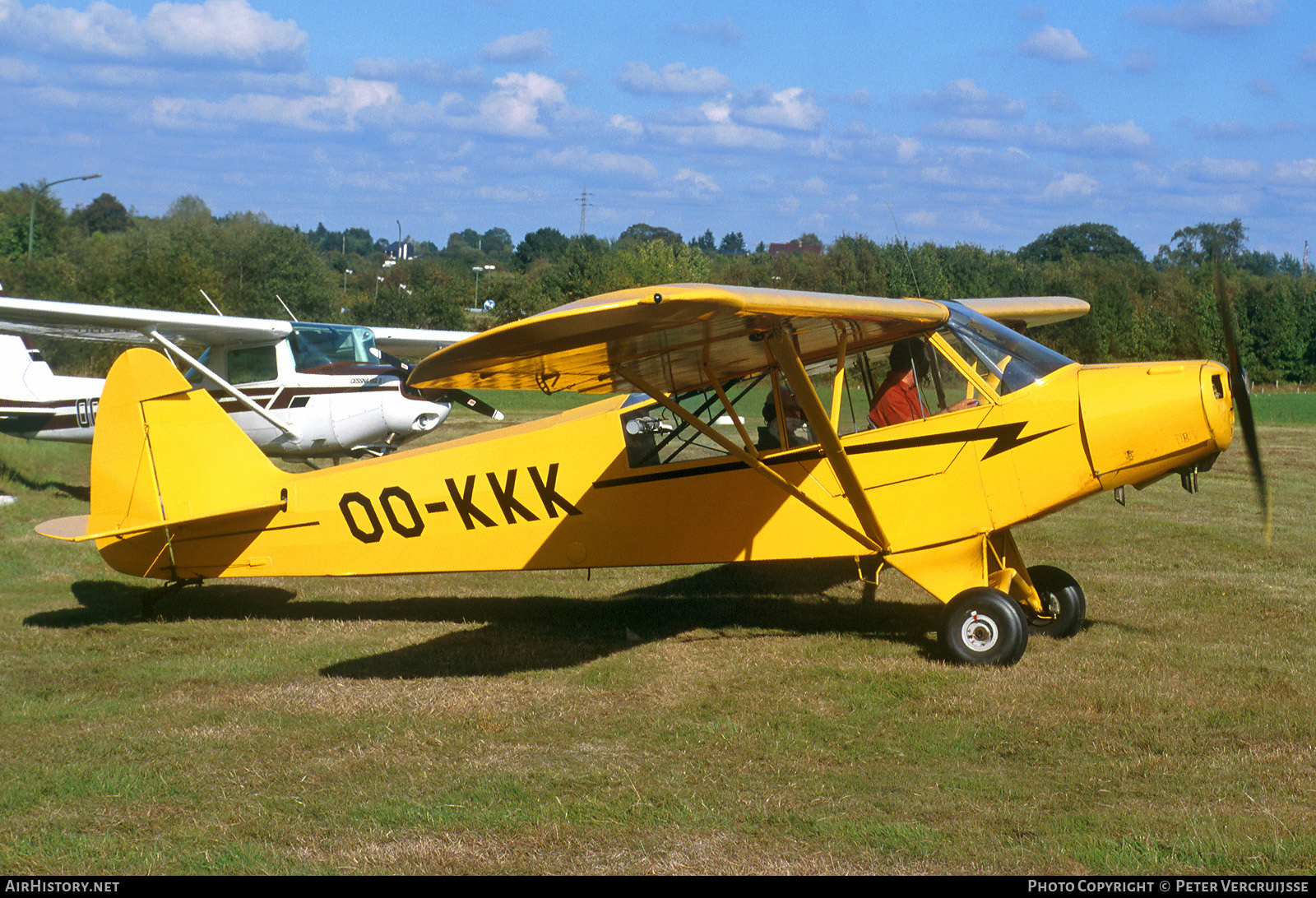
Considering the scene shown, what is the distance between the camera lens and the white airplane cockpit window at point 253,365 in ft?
44.4

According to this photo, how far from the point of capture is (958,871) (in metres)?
3.80

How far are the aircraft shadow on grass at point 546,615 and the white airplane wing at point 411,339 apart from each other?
7596mm

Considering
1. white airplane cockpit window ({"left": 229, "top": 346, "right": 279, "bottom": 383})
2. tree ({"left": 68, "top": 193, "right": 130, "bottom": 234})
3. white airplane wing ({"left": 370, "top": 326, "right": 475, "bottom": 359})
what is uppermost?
tree ({"left": 68, "top": 193, "right": 130, "bottom": 234})

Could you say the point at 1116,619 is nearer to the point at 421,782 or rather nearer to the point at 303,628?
the point at 421,782

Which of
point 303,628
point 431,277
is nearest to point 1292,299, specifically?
point 431,277

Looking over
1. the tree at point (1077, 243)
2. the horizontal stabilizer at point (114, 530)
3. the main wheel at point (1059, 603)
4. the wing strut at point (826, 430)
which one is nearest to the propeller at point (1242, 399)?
the main wheel at point (1059, 603)

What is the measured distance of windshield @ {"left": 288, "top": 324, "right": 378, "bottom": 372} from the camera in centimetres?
1366

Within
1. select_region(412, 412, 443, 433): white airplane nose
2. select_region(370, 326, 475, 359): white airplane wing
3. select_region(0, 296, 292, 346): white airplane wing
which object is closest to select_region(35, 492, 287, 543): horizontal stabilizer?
select_region(412, 412, 443, 433): white airplane nose

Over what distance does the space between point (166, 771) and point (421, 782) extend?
4.14ft

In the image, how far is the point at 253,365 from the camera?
1367 centimetres

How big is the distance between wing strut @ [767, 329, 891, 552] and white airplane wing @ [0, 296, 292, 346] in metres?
8.95

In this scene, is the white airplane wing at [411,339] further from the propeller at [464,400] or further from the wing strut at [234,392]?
the propeller at [464,400]

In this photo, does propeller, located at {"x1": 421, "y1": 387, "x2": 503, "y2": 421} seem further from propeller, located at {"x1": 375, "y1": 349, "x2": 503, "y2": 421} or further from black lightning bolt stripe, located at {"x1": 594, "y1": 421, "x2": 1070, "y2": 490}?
black lightning bolt stripe, located at {"x1": 594, "y1": 421, "x2": 1070, "y2": 490}

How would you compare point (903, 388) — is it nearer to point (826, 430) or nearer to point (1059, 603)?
point (826, 430)
